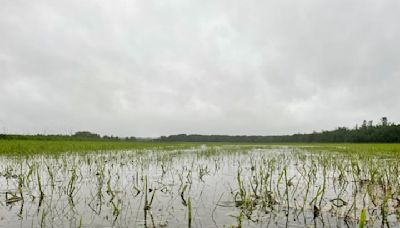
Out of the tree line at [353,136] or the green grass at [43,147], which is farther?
the tree line at [353,136]

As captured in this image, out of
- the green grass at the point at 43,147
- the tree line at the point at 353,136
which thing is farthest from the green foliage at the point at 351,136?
the green grass at the point at 43,147

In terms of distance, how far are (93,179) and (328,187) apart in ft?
22.5

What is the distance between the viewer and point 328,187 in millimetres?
7938

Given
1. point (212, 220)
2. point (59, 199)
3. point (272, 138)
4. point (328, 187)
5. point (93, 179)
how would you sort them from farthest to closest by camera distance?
point (272, 138) → point (93, 179) → point (328, 187) → point (59, 199) → point (212, 220)

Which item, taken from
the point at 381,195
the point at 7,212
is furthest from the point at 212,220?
the point at 381,195

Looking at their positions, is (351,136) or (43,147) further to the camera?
(351,136)

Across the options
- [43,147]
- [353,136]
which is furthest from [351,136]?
[43,147]

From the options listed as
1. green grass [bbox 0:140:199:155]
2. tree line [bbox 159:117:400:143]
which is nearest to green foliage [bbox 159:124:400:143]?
tree line [bbox 159:117:400:143]

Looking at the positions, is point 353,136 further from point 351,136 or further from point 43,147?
point 43,147

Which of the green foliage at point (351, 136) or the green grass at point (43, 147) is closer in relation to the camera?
the green grass at point (43, 147)

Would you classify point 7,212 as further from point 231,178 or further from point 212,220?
point 231,178

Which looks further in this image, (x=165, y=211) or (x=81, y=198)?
(x=81, y=198)

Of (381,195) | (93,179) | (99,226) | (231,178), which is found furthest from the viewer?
(231,178)

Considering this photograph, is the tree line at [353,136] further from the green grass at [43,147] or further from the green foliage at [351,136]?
the green grass at [43,147]
